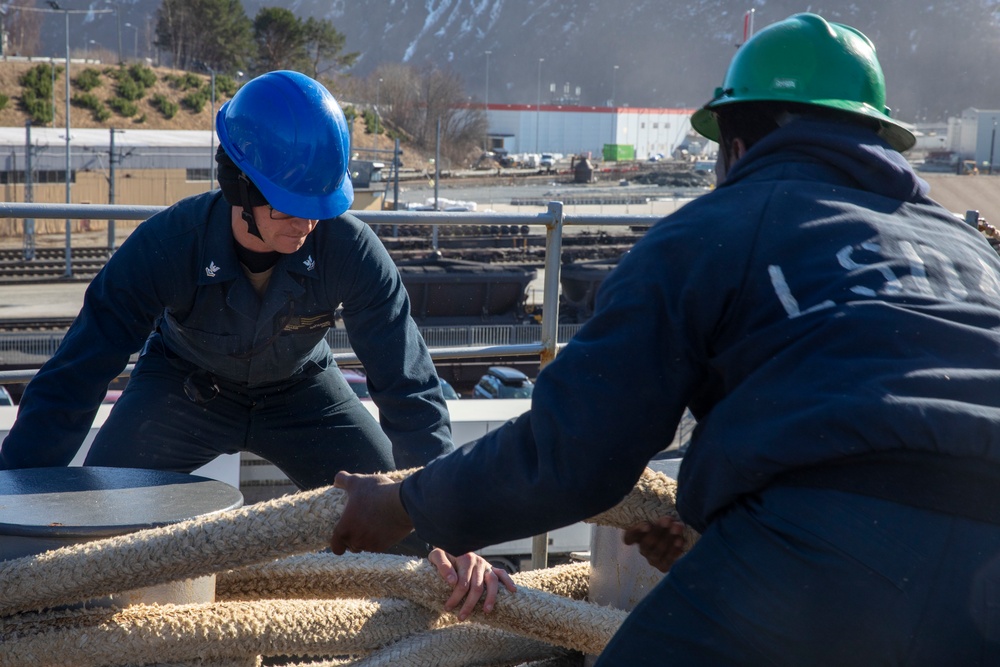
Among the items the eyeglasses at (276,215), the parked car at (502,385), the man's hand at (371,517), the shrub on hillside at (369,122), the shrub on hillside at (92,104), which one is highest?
the shrub on hillside at (369,122)

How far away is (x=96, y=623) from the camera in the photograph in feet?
6.66

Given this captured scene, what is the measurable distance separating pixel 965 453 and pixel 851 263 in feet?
0.94

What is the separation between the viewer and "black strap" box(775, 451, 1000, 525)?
4.26 ft

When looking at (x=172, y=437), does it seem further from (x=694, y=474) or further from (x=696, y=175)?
(x=696, y=175)

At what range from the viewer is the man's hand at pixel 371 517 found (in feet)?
Answer: 5.76

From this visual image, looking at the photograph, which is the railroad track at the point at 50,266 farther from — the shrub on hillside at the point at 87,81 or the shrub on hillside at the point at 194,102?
the shrub on hillside at the point at 194,102

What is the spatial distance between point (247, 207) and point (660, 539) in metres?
1.42

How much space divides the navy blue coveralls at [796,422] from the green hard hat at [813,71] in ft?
0.27

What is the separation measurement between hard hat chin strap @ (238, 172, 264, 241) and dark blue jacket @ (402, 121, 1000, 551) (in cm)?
143

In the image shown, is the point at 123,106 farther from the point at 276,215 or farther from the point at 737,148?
the point at 737,148

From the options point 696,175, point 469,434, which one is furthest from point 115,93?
point 469,434

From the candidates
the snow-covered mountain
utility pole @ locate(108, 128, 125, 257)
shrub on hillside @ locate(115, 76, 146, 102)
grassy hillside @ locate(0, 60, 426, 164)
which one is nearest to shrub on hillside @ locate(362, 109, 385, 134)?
grassy hillside @ locate(0, 60, 426, 164)

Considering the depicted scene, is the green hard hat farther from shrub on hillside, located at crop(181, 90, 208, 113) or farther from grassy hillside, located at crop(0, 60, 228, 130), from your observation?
shrub on hillside, located at crop(181, 90, 208, 113)

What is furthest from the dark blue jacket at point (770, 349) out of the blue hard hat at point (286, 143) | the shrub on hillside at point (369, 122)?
the shrub on hillside at point (369, 122)
